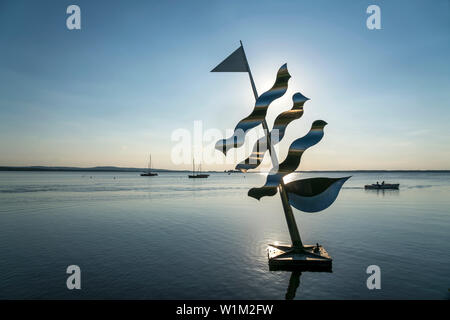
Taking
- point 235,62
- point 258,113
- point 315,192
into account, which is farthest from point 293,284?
point 235,62

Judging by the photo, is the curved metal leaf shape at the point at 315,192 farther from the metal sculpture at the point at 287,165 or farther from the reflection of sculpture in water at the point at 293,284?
the reflection of sculpture in water at the point at 293,284

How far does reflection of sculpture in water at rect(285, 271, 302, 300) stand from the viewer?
941 cm

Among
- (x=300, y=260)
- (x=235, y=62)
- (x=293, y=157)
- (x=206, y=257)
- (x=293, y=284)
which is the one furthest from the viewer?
(x=206, y=257)

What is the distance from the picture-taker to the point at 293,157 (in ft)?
34.7

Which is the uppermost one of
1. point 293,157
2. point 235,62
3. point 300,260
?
point 235,62

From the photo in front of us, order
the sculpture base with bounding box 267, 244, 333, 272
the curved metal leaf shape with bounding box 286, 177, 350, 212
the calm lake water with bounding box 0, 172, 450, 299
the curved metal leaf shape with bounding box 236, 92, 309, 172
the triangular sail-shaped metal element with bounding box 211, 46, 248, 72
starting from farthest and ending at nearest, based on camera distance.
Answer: the triangular sail-shaped metal element with bounding box 211, 46, 248, 72 < the sculpture base with bounding box 267, 244, 333, 272 < the curved metal leaf shape with bounding box 286, 177, 350, 212 < the curved metal leaf shape with bounding box 236, 92, 309, 172 < the calm lake water with bounding box 0, 172, 450, 299

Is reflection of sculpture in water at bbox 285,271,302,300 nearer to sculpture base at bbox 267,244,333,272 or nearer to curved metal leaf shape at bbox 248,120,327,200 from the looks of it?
sculpture base at bbox 267,244,333,272

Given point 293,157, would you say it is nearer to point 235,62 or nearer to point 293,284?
point 293,284

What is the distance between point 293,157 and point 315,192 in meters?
1.84

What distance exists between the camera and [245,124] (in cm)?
1068

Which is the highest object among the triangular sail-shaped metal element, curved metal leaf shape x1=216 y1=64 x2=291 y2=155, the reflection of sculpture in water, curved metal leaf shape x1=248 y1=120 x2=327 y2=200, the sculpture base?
the triangular sail-shaped metal element

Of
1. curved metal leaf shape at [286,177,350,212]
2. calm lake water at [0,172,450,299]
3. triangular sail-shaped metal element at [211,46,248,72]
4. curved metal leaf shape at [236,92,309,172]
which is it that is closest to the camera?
calm lake water at [0,172,450,299]

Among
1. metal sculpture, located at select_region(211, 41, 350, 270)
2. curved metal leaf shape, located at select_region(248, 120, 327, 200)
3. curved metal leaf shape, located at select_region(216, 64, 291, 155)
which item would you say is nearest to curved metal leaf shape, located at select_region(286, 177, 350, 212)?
metal sculpture, located at select_region(211, 41, 350, 270)

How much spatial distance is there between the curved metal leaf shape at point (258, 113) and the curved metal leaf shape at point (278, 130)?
698mm
